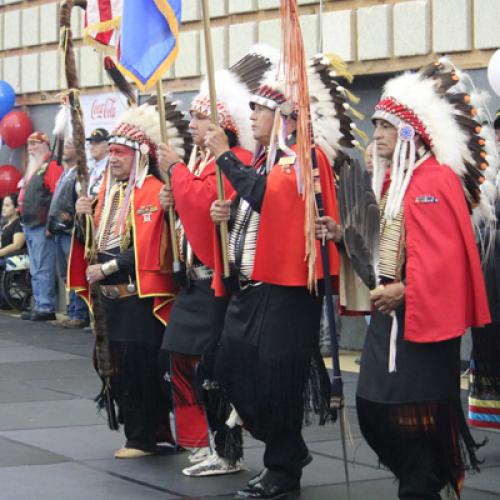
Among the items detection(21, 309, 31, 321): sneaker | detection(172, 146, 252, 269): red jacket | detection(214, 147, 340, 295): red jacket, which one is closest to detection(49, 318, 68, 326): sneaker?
detection(21, 309, 31, 321): sneaker

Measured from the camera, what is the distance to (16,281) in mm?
15938

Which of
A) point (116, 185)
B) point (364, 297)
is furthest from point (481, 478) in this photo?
point (116, 185)

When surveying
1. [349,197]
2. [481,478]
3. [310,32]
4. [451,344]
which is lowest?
[481,478]

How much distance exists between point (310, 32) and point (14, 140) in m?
5.82

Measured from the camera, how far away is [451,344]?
5.98m

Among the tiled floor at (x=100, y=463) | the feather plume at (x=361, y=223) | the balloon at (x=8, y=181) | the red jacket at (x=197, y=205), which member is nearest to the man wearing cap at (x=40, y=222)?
the balloon at (x=8, y=181)

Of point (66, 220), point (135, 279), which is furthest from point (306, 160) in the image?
point (66, 220)

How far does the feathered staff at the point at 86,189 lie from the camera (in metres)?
7.79

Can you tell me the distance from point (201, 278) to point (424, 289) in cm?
176

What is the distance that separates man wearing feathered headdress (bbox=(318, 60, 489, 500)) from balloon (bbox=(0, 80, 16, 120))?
38.2 feet

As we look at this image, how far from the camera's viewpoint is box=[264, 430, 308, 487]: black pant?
6660 mm

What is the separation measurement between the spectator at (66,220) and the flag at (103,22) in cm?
558

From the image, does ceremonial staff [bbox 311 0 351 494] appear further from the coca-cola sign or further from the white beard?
the white beard

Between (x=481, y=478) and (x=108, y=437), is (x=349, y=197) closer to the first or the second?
(x=481, y=478)
